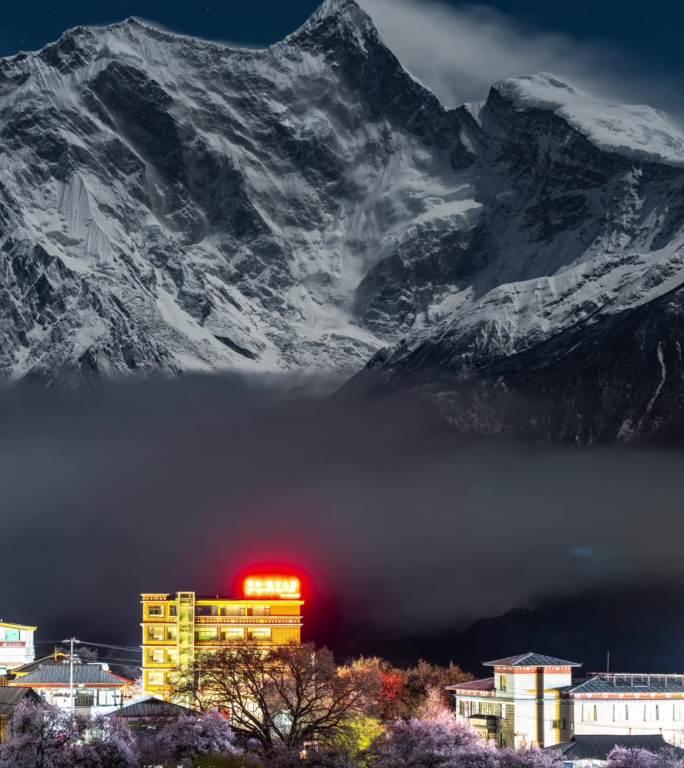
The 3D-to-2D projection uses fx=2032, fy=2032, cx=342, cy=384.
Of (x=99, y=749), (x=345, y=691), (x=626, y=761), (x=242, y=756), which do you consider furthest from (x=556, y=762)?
(x=99, y=749)

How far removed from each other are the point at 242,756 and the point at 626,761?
136 feet

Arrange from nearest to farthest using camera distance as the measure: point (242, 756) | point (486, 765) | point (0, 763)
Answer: point (0, 763) → point (242, 756) → point (486, 765)

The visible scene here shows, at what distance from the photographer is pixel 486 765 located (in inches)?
7603

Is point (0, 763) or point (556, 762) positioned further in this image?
point (556, 762)

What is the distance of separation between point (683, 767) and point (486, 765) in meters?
20.0

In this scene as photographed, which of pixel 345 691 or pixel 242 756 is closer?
pixel 242 756

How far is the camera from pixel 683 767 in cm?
19762

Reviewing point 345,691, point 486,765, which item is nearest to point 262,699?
point 345,691

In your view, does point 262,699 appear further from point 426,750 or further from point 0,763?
point 0,763

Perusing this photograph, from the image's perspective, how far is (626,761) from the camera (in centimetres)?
19988

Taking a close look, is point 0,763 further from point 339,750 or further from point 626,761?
point 626,761

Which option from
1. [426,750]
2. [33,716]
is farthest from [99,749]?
[426,750]

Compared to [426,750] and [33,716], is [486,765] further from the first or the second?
[33,716]

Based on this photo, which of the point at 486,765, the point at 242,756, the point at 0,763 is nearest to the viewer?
the point at 0,763
